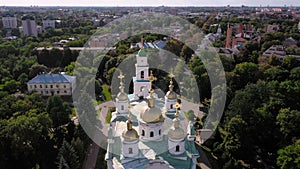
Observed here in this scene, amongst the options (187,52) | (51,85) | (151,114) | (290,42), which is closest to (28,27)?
(51,85)

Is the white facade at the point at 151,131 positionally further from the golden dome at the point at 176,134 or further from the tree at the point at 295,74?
the tree at the point at 295,74

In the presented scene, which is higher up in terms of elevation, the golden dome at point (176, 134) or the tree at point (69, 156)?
the golden dome at point (176, 134)

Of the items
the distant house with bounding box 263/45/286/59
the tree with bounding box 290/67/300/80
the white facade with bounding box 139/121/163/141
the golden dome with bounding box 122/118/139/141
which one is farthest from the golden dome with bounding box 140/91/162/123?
the distant house with bounding box 263/45/286/59

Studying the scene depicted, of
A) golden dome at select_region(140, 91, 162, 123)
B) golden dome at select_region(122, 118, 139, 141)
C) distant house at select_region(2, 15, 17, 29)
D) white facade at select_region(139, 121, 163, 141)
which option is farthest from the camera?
distant house at select_region(2, 15, 17, 29)

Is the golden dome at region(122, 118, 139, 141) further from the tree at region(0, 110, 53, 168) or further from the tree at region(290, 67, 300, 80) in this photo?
the tree at region(290, 67, 300, 80)

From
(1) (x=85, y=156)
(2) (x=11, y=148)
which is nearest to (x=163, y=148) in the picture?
(1) (x=85, y=156)

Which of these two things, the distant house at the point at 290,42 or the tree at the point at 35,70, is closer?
the tree at the point at 35,70

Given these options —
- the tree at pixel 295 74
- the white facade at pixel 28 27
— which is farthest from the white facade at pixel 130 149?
the white facade at pixel 28 27

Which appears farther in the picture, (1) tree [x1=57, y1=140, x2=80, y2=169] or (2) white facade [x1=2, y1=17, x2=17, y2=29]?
(2) white facade [x1=2, y1=17, x2=17, y2=29]

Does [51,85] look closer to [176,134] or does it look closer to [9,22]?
[176,134]
